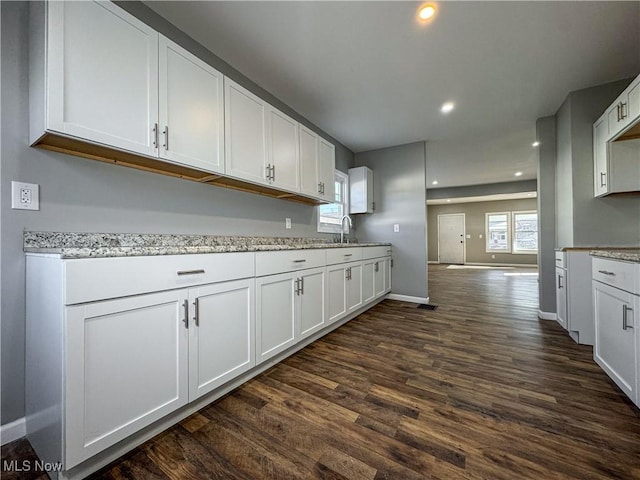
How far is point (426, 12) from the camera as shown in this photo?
5.55 feet

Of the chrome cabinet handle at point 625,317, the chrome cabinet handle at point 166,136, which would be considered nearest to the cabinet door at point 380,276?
the chrome cabinet handle at point 625,317

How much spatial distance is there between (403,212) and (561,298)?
6.90 ft

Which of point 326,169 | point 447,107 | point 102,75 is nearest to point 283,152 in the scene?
point 326,169

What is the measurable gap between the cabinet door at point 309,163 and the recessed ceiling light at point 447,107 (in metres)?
1.52

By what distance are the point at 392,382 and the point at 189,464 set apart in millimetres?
1199

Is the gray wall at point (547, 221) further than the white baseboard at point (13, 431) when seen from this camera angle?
Yes

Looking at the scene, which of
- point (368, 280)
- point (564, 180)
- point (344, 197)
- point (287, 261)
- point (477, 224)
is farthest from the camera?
point (477, 224)

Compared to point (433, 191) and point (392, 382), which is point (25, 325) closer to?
point (392, 382)

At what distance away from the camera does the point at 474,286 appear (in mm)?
5156

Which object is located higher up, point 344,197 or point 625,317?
point 344,197

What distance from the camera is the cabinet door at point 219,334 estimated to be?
1.33 m

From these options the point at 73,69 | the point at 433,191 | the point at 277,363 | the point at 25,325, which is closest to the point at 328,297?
→ the point at 277,363

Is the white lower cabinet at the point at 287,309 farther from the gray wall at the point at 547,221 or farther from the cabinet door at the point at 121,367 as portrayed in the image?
the gray wall at the point at 547,221

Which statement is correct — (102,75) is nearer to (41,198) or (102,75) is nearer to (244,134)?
(41,198)
